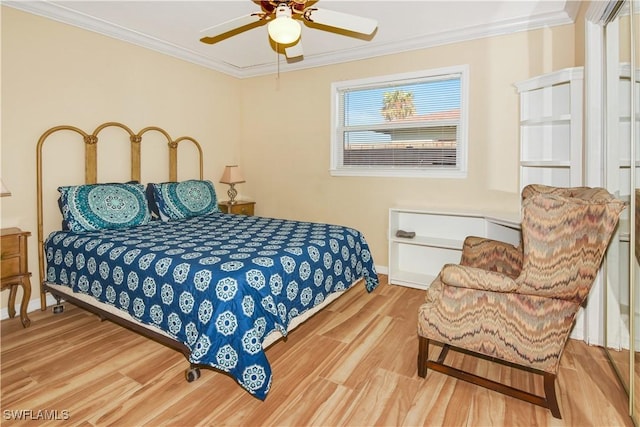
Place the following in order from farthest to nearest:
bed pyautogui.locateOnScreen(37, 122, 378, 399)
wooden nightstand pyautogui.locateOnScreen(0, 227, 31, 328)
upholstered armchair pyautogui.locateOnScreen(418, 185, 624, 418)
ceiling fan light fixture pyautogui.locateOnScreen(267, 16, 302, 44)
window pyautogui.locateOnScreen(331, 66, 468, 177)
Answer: window pyautogui.locateOnScreen(331, 66, 468, 177) < wooden nightstand pyautogui.locateOnScreen(0, 227, 31, 328) < ceiling fan light fixture pyautogui.locateOnScreen(267, 16, 302, 44) < bed pyautogui.locateOnScreen(37, 122, 378, 399) < upholstered armchair pyautogui.locateOnScreen(418, 185, 624, 418)

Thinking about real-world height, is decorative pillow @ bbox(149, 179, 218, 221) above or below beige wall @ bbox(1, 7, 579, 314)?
below

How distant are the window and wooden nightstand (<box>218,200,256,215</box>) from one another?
1.22m

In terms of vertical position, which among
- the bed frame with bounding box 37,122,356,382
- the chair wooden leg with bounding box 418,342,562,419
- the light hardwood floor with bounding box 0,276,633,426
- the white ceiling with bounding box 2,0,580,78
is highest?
the white ceiling with bounding box 2,0,580,78

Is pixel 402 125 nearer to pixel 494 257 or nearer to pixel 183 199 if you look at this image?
pixel 494 257

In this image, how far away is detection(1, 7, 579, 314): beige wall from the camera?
9.80 ft

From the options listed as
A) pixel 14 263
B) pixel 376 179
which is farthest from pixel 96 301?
pixel 376 179

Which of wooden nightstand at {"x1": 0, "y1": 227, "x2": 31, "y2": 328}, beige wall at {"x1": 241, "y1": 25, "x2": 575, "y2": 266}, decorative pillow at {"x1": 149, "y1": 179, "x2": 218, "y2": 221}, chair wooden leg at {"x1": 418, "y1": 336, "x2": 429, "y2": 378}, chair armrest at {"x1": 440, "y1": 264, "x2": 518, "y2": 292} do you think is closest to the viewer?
chair armrest at {"x1": 440, "y1": 264, "x2": 518, "y2": 292}

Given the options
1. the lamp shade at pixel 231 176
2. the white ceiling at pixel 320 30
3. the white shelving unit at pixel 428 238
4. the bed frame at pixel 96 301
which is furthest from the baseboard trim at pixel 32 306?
the white shelving unit at pixel 428 238

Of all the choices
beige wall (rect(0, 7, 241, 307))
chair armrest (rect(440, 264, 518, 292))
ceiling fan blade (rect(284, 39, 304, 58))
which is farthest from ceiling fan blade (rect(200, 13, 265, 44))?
chair armrest (rect(440, 264, 518, 292))

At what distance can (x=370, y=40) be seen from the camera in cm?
380

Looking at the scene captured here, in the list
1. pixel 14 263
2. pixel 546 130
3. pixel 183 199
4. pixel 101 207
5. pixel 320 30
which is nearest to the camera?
pixel 14 263

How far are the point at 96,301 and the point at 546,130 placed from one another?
384 cm

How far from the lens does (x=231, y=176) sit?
178 inches

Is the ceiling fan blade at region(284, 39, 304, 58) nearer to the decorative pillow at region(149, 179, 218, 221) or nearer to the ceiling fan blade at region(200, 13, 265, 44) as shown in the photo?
the ceiling fan blade at region(200, 13, 265, 44)
